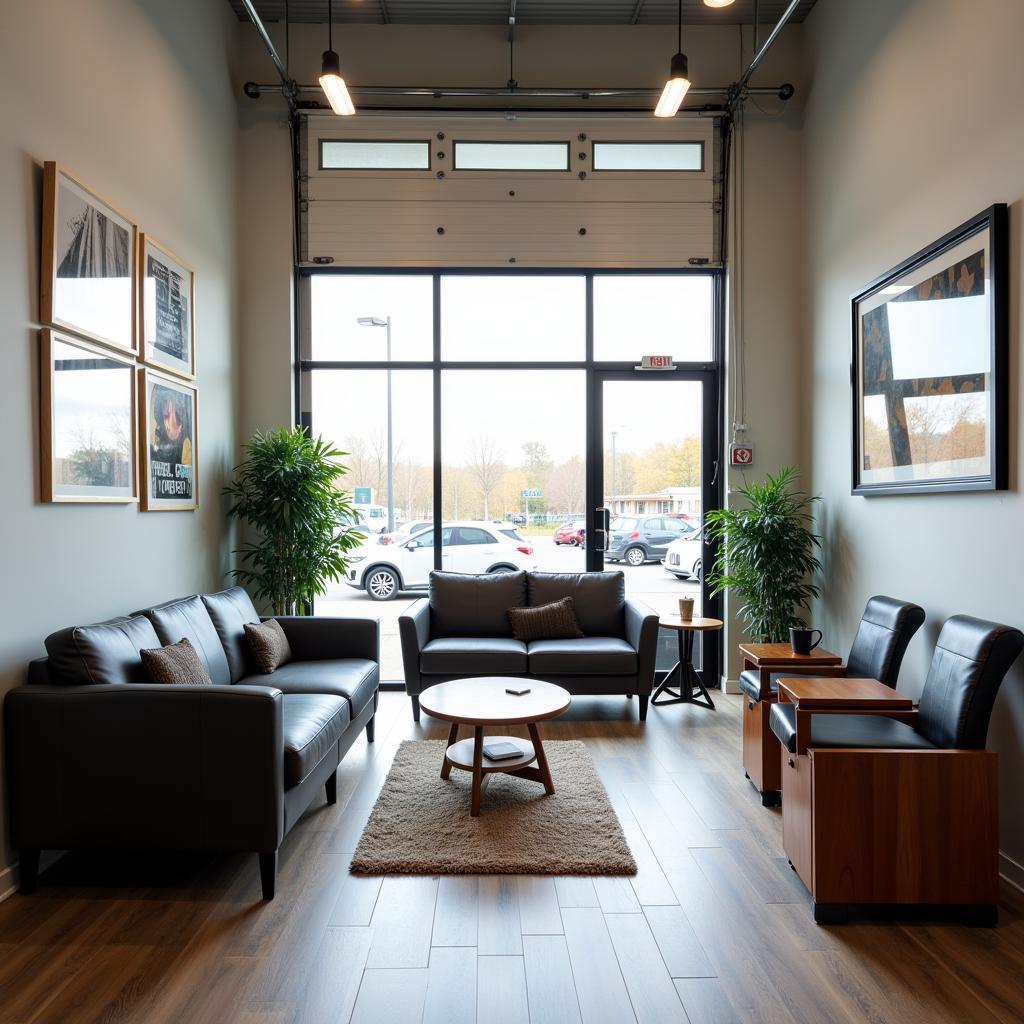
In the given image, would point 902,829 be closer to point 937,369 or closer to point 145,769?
point 937,369

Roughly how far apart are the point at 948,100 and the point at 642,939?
12.5 feet

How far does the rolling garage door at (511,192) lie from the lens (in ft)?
18.0

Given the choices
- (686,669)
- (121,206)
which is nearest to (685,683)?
(686,669)

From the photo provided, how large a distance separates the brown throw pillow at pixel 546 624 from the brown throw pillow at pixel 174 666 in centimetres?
236

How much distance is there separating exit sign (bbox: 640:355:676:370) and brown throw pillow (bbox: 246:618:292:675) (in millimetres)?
3287

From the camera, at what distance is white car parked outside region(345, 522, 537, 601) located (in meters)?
5.68

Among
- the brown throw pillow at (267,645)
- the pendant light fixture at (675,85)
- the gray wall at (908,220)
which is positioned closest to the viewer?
the gray wall at (908,220)

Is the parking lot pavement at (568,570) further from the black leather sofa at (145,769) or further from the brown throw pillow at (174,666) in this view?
the black leather sofa at (145,769)

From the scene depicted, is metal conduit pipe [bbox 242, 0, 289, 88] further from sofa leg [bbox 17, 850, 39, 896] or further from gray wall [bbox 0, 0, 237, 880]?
sofa leg [bbox 17, 850, 39, 896]

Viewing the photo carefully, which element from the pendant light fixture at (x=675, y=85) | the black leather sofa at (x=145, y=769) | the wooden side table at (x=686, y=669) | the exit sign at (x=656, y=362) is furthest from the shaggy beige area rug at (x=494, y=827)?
the pendant light fixture at (x=675, y=85)

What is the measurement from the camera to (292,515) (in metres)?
4.85

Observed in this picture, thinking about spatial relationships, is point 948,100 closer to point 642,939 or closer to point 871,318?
point 871,318

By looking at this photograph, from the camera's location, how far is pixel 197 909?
2.54 meters

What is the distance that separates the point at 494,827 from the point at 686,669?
2432mm
